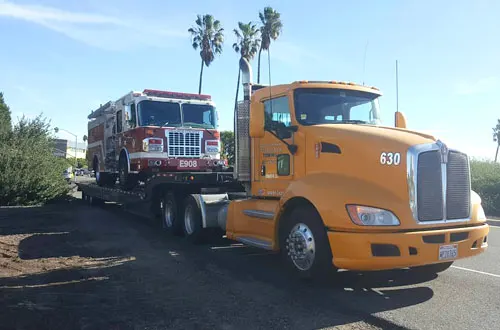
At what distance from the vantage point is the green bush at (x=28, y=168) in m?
17.8

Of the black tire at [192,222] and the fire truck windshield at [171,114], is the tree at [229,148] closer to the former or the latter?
the fire truck windshield at [171,114]

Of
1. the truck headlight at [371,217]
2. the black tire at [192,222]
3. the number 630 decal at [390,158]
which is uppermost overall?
the number 630 decal at [390,158]

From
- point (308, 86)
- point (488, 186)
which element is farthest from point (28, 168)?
point (488, 186)

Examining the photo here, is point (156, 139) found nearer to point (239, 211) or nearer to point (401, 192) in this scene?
point (239, 211)

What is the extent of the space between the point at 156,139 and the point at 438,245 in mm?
8545

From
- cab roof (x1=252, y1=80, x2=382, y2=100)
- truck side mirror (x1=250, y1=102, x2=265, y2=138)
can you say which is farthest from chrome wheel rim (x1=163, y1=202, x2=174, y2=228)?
truck side mirror (x1=250, y1=102, x2=265, y2=138)

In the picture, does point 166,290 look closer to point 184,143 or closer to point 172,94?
point 184,143

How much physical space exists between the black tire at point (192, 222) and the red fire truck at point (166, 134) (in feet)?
9.52

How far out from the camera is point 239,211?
303 inches

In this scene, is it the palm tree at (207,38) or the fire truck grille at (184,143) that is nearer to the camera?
the fire truck grille at (184,143)

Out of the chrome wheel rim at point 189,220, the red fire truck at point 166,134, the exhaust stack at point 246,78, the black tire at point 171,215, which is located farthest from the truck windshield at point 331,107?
the red fire truck at point 166,134

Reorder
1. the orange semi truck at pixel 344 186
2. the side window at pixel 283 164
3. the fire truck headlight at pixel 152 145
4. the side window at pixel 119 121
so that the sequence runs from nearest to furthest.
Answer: the orange semi truck at pixel 344 186
the side window at pixel 283 164
the fire truck headlight at pixel 152 145
the side window at pixel 119 121

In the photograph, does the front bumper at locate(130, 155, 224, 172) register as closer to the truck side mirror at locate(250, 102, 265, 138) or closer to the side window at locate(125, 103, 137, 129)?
the side window at locate(125, 103, 137, 129)

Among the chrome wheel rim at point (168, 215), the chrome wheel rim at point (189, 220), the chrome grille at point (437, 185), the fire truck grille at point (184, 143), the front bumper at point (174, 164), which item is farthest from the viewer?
the fire truck grille at point (184, 143)
